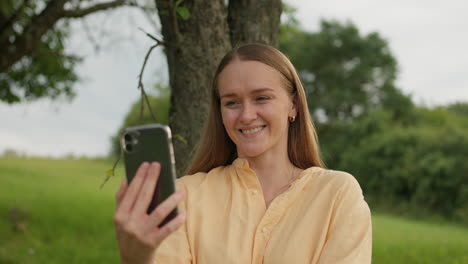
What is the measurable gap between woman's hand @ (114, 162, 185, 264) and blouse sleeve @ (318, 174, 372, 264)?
2.73ft

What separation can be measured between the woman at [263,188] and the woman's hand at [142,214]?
60 cm

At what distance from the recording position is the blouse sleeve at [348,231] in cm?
218

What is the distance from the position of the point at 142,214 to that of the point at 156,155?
0.72ft

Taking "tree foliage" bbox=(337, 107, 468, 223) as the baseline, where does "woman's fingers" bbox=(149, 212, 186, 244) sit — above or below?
above

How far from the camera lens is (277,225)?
2.36 metres

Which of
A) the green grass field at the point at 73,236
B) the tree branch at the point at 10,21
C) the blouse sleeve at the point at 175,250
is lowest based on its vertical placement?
the green grass field at the point at 73,236

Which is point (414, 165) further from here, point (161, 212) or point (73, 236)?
point (161, 212)

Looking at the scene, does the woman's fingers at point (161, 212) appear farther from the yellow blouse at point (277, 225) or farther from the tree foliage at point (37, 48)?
the tree foliage at point (37, 48)

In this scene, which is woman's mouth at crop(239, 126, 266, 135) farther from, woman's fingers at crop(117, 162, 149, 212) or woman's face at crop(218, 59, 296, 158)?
woman's fingers at crop(117, 162, 149, 212)

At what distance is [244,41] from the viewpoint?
13.7ft

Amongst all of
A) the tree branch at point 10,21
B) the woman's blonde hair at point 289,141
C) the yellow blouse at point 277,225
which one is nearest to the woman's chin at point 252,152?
the yellow blouse at point 277,225

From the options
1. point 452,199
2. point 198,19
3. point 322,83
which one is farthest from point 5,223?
point 322,83

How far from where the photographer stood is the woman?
2264 mm

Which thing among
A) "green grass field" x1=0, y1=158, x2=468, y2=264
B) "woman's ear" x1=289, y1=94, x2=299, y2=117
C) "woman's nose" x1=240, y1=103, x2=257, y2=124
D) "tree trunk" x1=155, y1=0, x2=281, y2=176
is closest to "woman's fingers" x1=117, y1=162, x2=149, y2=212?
"woman's nose" x1=240, y1=103, x2=257, y2=124
